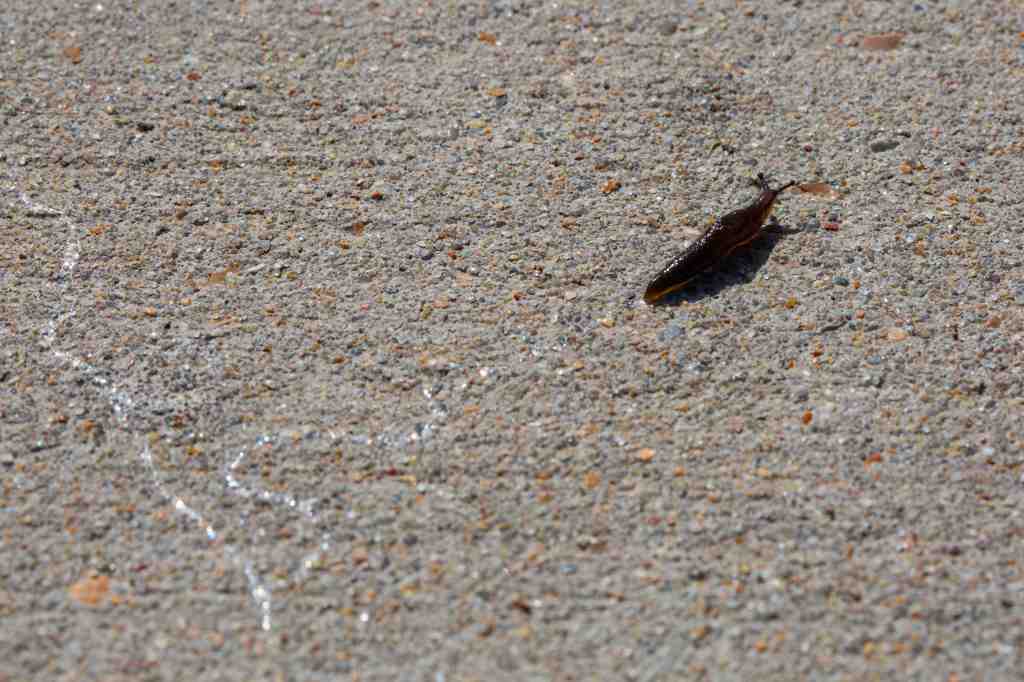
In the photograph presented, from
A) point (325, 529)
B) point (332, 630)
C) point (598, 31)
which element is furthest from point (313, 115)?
point (332, 630)

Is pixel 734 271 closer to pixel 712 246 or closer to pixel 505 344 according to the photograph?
pixel 712 246

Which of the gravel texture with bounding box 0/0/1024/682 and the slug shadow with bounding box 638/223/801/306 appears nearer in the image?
the gravel texture with bounding box 0/0/1024/682

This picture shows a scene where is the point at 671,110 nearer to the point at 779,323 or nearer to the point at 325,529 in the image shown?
the point at 779,323

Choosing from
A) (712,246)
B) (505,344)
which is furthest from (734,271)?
(505,344)

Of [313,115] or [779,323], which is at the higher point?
[313,115]

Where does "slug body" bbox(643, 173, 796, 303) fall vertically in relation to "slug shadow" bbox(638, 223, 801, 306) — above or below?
above
